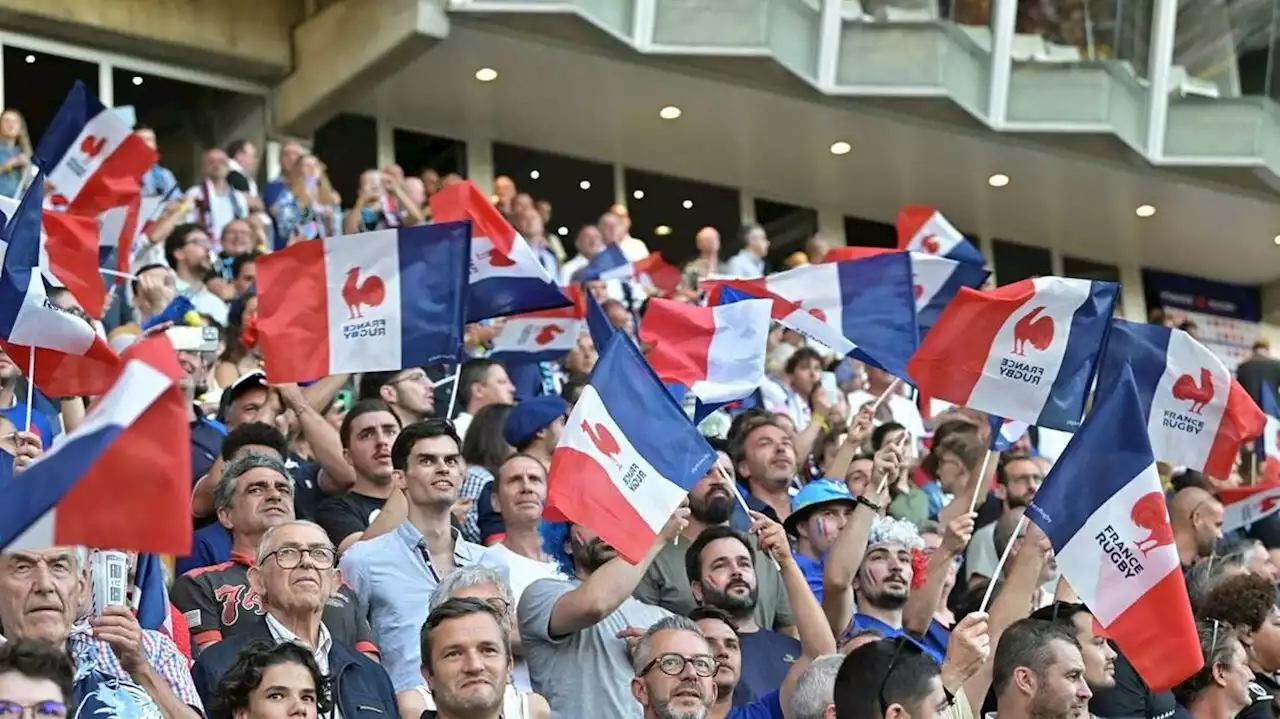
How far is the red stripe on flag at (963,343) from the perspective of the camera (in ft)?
29.5

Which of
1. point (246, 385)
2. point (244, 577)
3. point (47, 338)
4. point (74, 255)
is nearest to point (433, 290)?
point (246, 385)

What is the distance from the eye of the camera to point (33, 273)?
25.5 ft

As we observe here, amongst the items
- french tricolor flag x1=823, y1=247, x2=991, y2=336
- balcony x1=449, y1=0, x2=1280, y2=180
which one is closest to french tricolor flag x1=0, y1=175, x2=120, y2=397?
french tricolor flag x1=823, y1=247, x2=991, y2=336

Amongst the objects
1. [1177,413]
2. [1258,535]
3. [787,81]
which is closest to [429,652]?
[1177,413]

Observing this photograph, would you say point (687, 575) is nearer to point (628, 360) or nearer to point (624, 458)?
point (624, 458)

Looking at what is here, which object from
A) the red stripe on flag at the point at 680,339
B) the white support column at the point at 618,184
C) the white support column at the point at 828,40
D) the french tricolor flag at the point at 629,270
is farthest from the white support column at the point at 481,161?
the red stripe on flag at the point at 680,339

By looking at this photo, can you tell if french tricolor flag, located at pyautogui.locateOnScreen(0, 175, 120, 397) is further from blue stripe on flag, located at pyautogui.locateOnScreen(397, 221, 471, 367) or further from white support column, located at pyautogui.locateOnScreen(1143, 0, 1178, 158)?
white support column, located at pyautogui.locateOnScreen(1143, 0, 1178, 158)

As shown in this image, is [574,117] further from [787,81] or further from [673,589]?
→ [673,589]

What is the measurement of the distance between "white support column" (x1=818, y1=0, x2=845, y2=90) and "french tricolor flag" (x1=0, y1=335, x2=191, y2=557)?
15854 mm

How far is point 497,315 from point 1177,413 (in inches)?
128

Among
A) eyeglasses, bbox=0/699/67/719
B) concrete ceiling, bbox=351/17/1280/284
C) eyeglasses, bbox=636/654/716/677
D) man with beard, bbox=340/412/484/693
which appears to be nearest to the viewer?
eyeglasses, bbox=0/699/67/719

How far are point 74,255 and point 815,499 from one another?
3.49m

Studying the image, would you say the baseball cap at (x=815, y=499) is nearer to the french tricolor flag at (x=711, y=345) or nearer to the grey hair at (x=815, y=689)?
the french tricolor flag at (x=711, y=345)

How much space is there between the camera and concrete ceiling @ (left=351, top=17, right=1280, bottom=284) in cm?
1969
